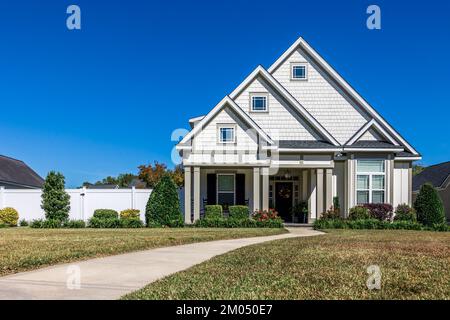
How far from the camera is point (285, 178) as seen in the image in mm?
23516

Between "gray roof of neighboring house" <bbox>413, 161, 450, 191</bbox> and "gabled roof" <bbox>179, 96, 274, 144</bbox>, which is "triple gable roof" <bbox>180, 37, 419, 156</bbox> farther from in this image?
"gray roof of neighboring house" <bbox>413, 161, 450, 191</bbox>

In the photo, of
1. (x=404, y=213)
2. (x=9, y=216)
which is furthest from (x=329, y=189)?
(x=9, y=216)

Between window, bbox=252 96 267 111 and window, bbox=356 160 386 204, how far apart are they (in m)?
5.78

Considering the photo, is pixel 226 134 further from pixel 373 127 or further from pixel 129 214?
pixel 373 127

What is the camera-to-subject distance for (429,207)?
19500mm

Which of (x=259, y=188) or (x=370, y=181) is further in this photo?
(x=370, y=181)

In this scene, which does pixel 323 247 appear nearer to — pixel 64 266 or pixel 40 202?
pixel 64 266

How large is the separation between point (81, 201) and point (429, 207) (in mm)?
17628

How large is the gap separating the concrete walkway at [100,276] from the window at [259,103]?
525 inches

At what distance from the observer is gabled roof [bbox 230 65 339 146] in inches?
839

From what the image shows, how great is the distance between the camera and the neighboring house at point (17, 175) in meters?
32.7

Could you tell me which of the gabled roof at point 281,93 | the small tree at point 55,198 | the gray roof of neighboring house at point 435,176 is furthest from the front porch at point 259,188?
the gray roof of neighboring house at point 435,176
